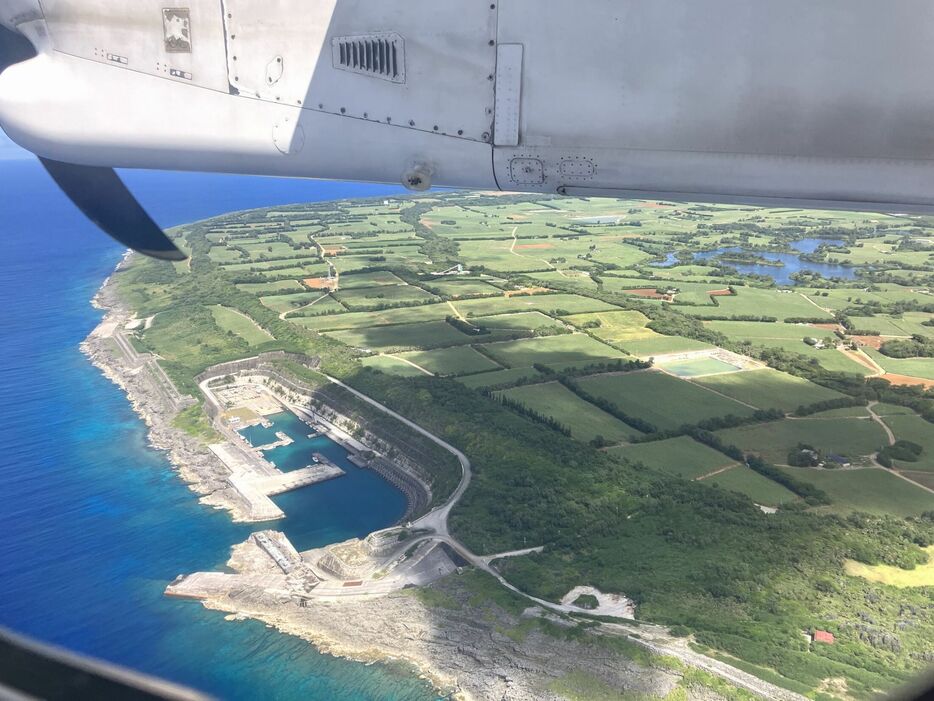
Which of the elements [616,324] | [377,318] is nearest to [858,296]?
[616,324]

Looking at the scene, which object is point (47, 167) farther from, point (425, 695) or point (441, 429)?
point (441, 429)

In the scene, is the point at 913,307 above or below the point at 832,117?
below

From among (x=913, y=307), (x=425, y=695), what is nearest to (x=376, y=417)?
(x=425, y=695)

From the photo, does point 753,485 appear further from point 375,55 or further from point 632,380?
point 375,55

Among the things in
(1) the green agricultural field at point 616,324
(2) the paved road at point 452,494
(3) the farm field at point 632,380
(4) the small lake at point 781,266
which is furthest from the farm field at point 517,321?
(4) the small lake at point 781,266

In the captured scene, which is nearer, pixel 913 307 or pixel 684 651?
pixel 684 651

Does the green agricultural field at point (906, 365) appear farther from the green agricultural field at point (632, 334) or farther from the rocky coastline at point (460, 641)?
the rocky coastline at point (460, 641)
